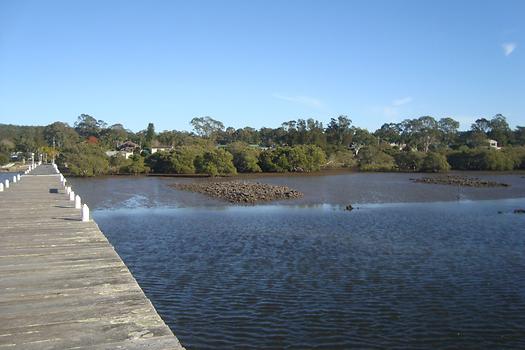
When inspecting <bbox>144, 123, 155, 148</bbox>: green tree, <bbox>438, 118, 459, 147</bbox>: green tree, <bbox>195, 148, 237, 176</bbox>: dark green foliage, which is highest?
<bbox>438, 118, 459, 147</bbox>: green tree

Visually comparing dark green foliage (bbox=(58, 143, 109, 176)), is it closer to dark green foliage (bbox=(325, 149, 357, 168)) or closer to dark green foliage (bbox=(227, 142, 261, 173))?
dark green foliage (bbox=(227, 142, 261, 173))

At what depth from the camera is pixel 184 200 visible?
1593 inches

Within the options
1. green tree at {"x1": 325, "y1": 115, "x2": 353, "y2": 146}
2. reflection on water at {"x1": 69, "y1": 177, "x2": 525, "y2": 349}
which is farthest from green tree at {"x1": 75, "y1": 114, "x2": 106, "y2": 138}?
reflection on water at {"x1": 69, "y1": 177, "x2": 525, "y2": 349}

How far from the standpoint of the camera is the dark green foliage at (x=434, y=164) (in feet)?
296

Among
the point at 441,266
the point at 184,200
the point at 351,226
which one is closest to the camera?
the point at 441,266

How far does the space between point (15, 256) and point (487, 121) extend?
17487 cm

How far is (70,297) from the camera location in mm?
7926

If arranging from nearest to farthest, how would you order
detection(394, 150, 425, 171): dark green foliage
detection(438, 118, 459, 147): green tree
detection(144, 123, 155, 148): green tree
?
detection(394, 150, 425, 171): dark green foliage → detection(144, 123, 155, 148): green tree → detection(438, 118, 459, 147): green tree

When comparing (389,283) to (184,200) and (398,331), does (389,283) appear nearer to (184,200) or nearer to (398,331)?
(398,331)

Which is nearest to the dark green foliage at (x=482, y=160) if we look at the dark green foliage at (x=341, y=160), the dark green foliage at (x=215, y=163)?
the dark green foliage at (x=341, y=160)

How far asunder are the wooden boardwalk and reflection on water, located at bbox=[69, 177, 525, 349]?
2448 mm

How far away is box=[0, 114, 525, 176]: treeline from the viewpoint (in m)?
78.8

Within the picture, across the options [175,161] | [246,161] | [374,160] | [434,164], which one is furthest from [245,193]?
[374,160]

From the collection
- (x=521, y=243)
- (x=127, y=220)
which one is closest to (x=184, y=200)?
(x=127, y=220)
